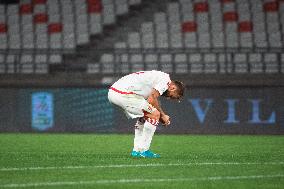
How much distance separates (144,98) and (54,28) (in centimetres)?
1684

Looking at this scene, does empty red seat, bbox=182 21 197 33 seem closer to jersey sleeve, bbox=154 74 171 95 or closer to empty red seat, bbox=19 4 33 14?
empty red seat, bbox=19 4 33 14

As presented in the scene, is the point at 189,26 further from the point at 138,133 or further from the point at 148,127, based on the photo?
the point at 148,127

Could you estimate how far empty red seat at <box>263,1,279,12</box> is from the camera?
28938mm

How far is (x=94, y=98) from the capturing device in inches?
954

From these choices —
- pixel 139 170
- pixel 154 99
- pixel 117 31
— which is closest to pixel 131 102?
pixel 154 99

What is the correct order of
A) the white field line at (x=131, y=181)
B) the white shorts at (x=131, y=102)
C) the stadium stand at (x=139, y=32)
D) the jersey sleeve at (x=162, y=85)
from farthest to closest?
1. the stadium stand at (x=139, y=32)
2. the white shorts at (x=131, y=102)
3. the jersey sleeve at (x=162, y=85)
4. the white field line at (x=131, y=181)

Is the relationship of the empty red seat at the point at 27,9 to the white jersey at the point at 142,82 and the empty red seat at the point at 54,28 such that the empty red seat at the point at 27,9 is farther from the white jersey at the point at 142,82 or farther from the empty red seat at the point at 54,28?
the white jersey at the point at 142,82

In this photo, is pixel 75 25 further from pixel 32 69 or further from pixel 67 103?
pixel 67 103

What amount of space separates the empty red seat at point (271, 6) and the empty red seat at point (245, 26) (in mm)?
787

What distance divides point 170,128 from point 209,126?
3.69 ft

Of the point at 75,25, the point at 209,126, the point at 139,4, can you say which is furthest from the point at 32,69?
the point at 209,126

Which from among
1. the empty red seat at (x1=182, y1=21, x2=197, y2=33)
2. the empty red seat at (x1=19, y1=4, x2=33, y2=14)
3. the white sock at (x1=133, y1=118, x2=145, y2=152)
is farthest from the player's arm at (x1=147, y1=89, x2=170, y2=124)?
the empty red seat at (x1=19, y1=4, x2=33, y2=14)

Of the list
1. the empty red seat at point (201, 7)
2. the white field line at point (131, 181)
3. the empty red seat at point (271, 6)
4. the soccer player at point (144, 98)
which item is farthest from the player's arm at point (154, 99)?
the empty red seat at point (271, 6)

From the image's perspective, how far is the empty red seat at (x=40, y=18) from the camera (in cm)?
2981
